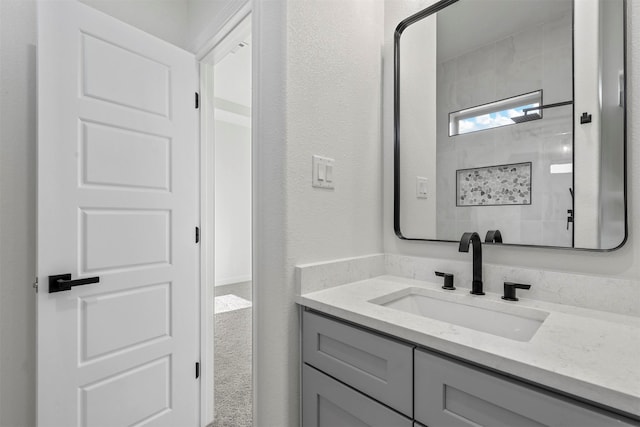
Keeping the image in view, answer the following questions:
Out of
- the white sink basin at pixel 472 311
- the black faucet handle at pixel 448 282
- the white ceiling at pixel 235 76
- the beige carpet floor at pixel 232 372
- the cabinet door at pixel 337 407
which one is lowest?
the beige carpet floor at pixel 232 372

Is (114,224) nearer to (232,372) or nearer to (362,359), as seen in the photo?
(362,359)

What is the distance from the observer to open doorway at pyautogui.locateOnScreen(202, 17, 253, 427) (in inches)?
72.1

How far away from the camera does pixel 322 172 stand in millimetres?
1207

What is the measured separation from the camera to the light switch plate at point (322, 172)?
1180mm

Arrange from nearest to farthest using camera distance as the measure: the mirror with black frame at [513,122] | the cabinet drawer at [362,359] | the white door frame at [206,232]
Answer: the cabinet drawer at [362,359] < the mirror with black frame at [513,122] < the white door frame at [206,232]

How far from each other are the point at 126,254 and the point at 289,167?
0.96 m

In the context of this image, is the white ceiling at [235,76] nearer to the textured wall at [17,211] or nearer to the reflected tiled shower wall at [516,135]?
the textured wall at [17,211]

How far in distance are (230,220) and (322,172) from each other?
4168 mm

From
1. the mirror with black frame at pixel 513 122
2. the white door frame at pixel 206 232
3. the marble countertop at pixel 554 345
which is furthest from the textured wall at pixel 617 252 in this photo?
the white door frame at pixel 206 232

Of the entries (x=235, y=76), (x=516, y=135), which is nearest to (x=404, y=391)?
(x=516, y=135)

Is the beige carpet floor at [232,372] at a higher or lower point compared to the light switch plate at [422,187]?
lower

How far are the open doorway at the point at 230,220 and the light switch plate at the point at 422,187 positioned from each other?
3.70 ft

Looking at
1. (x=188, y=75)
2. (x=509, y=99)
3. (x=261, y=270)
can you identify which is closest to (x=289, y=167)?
(x=261, y=270)

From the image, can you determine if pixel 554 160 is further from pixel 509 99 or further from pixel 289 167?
pixel 289 167
